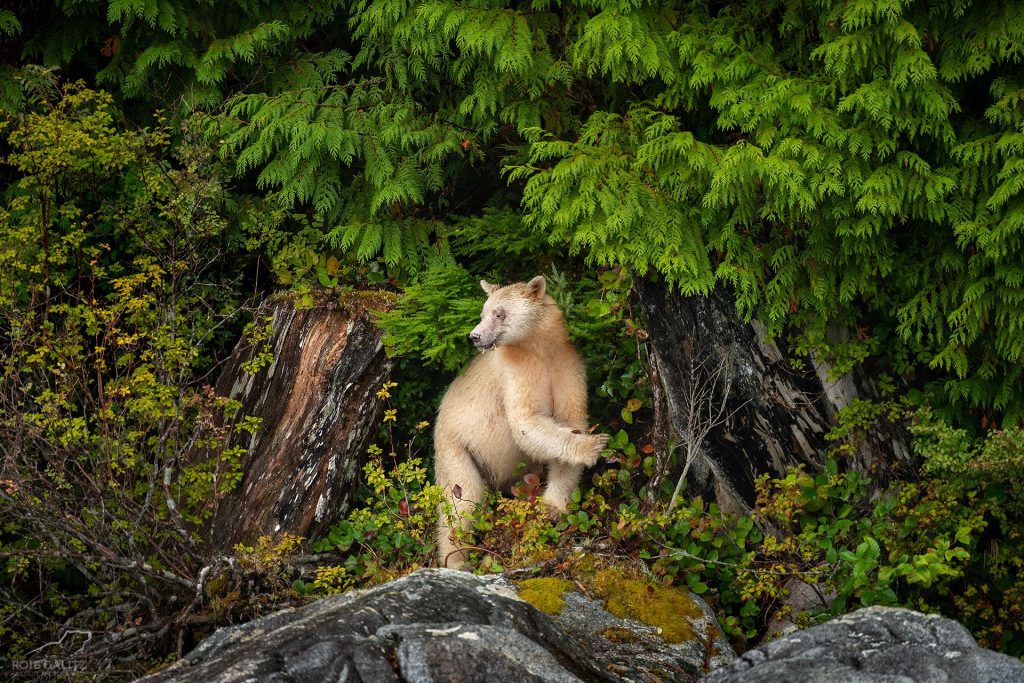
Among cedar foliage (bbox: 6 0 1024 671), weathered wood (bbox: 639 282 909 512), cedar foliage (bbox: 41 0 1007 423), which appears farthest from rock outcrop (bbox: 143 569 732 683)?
cedar foliage (bbox: 41 0 1007 423)

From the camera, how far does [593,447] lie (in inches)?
276

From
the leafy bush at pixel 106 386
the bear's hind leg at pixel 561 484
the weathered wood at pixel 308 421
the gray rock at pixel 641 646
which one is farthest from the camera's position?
the weathered wood at pixel 308 421

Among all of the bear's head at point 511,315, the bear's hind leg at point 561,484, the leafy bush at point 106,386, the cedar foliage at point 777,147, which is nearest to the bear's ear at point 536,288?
the bear's head at point 511,315

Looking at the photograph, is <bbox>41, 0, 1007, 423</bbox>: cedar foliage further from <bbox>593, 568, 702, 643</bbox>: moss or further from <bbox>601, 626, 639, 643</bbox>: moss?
<bbox>601, 626, 639, 643</bbox>: moss

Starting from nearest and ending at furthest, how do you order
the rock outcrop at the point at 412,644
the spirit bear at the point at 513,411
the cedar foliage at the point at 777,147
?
the rock outcrop at the point at 412,644 → the cedar foliage at the point at 777,147 → the spirit bear at the point at 513,411

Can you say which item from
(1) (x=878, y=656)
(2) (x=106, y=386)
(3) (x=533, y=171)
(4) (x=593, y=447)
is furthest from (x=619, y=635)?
(2) (x=106, y=386)

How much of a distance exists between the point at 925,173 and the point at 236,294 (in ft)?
20.0

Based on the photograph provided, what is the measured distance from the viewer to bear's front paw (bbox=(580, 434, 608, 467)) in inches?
276

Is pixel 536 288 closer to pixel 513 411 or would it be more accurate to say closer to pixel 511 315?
pixel 511 315

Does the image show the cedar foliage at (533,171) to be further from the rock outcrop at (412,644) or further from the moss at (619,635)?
the rock outcrop at (412,644)

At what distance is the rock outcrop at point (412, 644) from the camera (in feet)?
13.3

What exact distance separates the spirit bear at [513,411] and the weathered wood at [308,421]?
962mm

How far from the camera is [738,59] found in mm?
6652

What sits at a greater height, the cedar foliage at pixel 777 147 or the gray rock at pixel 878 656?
the cedar foliage at pixel 777 147
